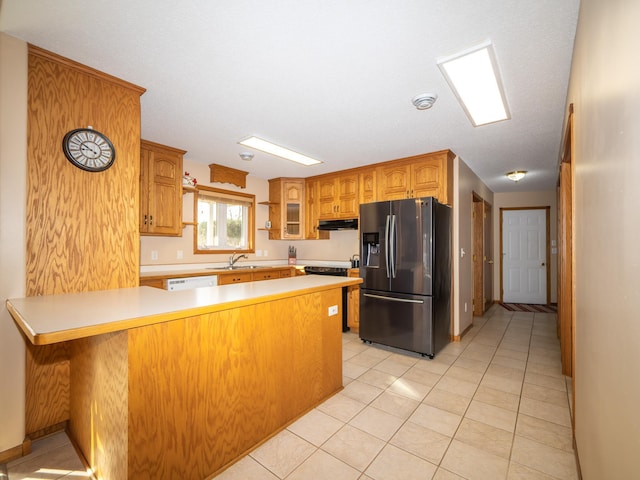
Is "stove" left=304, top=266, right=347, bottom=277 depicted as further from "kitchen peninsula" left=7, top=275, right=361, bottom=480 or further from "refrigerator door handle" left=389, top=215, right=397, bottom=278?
"kitchen peninsula" left=7, top=275, right=361, bottom=480

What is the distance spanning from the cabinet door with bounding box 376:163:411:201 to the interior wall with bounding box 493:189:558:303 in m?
3.65

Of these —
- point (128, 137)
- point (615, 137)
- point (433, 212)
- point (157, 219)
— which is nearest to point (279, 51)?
point (128, 137)

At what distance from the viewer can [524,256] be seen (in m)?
6.20

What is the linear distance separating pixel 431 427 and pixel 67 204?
9.46 ft

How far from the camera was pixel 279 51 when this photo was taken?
1804mm

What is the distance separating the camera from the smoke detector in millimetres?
2279

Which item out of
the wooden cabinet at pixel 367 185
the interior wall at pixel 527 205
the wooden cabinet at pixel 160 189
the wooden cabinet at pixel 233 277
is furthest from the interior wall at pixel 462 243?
the wooden cabinet at pixel 160 189

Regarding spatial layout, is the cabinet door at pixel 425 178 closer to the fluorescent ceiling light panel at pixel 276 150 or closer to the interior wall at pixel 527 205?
the fluorescent ceiling light panel at pixel 276 150

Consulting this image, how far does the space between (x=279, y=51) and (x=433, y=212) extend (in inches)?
87.6

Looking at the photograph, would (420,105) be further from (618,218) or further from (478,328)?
(478,328)

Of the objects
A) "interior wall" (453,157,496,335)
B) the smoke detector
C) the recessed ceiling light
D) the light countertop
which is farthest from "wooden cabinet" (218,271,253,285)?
the recessed ceiling light

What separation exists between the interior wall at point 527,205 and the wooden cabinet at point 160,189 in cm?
624

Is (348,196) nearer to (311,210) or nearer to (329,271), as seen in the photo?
(311,210)

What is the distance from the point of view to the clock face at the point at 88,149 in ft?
6.35
